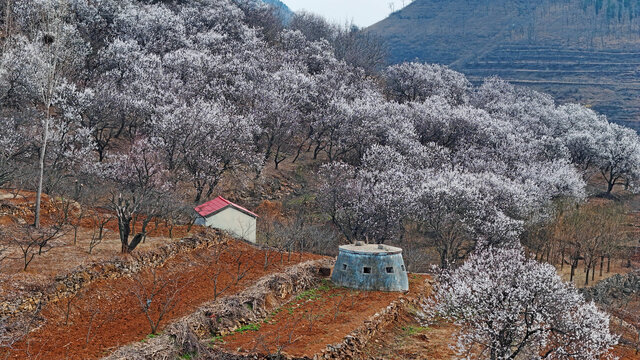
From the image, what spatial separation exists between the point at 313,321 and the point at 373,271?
6.81m

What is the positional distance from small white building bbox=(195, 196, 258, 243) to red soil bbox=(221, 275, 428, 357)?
10.6 meters

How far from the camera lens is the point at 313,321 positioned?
2355 centimetres

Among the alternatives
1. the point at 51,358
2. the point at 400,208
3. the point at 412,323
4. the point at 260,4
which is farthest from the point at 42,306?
the point at 260,4

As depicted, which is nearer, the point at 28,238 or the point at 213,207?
the point at 28,238

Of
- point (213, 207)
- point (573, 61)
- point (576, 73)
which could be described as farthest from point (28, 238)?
point (573, 61)

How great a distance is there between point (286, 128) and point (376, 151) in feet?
40.8

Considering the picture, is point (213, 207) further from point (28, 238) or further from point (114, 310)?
point (114, 310)

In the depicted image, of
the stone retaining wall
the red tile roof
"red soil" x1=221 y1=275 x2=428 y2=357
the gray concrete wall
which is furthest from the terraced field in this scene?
the stone retaining wall

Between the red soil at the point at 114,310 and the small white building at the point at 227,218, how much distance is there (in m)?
7.65

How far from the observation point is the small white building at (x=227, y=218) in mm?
37594

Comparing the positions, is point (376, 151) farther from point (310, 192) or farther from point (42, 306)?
point (42, 306)

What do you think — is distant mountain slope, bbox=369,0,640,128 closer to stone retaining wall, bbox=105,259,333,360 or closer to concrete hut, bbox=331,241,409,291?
concrete hut, bbox=331,241,409,291

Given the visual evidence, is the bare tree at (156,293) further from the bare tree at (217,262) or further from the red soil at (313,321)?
the red soil at (313,321)

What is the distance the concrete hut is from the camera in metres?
29.4
